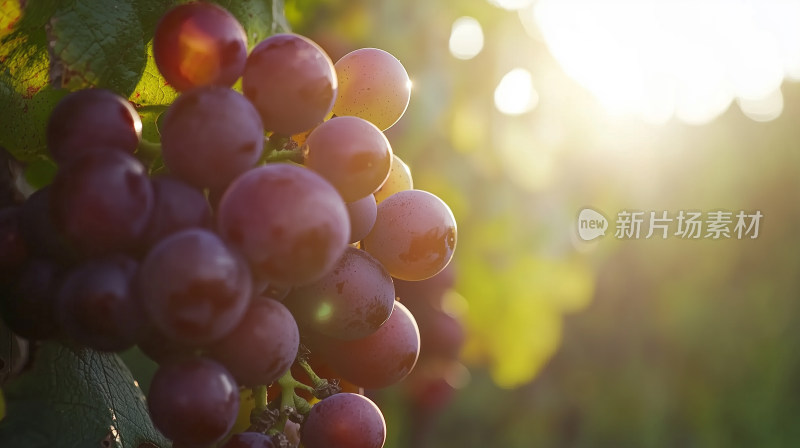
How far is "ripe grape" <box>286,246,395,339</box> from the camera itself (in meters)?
0.66

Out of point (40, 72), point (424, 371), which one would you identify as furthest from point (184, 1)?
point (424, 371)

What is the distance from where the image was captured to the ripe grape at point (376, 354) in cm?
73

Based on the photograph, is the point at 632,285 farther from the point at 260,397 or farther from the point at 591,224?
the point at 260,397

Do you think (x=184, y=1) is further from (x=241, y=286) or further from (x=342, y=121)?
(x=241, y=286)

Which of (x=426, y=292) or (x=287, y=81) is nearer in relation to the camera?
(x=287, y=81)

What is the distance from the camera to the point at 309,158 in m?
0.66

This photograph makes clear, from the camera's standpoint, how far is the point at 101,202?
21.0 inches

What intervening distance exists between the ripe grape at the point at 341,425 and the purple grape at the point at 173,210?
22 cm

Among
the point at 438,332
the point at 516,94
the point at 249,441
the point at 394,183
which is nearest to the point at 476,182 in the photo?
the point at 516,94

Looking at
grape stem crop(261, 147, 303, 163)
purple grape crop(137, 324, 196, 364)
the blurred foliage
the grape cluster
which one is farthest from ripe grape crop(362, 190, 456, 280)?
the blurred foliage

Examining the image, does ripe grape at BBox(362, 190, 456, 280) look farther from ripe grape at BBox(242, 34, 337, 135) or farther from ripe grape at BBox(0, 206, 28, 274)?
ripe grape at BBox(0, 206, 28, 274)

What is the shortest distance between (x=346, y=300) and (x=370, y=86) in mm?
231

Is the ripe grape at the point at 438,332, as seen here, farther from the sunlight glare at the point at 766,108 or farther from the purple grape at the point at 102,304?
the sunlight glare at the point at 766,108

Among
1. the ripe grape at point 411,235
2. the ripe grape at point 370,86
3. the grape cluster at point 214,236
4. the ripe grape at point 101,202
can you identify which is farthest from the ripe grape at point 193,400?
the ripe grape at point 370,86
